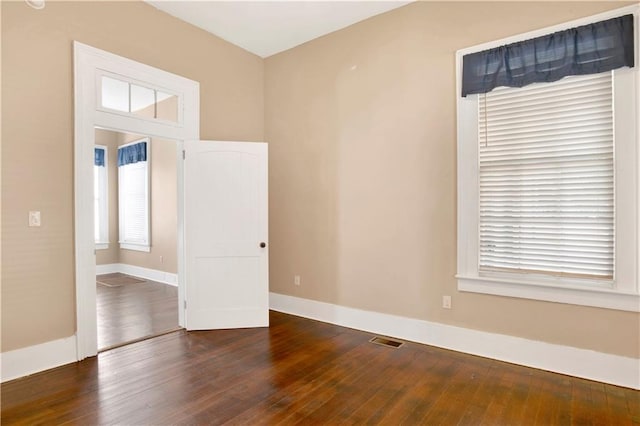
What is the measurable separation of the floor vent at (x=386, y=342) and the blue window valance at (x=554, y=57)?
2461 mm

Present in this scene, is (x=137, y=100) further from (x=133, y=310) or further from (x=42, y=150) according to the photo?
(x=133, y=310)

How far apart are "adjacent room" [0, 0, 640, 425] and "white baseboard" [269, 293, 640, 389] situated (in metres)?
0.02

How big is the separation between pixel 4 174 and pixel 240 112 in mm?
2580

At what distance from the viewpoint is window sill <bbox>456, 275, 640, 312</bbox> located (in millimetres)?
→ 2611

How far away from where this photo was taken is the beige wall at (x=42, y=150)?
275 centimetres

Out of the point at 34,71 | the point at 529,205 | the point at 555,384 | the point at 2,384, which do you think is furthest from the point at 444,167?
the point at 2,384

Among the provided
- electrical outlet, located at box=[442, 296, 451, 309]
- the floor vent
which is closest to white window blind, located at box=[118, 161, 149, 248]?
the floor vent

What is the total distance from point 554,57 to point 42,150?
14.0 ft

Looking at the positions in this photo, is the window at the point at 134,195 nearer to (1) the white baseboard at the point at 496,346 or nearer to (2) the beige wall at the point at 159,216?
(2) the beige wall at the point at 159,216

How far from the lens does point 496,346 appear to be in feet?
10.2

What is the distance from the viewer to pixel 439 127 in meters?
3.41

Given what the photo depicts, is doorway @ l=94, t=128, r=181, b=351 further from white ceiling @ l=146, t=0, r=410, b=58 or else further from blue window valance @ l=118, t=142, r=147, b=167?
white ceiling @ l=146, t=0, r=410, b=58

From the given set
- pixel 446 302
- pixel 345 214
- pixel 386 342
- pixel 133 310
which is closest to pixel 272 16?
pixel 345 214

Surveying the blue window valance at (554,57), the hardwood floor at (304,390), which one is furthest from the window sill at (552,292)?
the blue window valance at (554,57)
